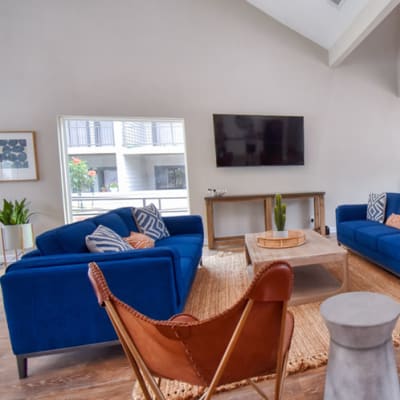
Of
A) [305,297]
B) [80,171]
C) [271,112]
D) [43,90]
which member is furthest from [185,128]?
[305,297]

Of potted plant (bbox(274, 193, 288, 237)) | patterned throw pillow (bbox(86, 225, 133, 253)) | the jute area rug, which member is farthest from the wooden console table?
patterned throw pillow (bbox(86, 225, 133, 253))

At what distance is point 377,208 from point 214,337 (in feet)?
10.3

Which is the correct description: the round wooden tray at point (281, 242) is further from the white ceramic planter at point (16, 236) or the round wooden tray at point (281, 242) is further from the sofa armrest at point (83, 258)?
the white ceramic planter at point (16, 236)

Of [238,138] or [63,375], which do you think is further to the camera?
[238,138]

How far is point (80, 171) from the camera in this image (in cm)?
391

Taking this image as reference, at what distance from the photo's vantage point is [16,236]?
3088 millimetres

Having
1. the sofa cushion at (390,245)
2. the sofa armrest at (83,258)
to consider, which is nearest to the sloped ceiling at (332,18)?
the sofa cushion at (390,245)

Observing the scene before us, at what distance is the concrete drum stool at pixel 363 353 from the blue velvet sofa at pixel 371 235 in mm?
1575

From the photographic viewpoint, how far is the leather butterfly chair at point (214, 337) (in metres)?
0.77

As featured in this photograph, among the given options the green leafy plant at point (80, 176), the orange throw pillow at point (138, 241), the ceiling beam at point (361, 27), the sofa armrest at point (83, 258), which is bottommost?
the orange throw pillow at point (138, 241)

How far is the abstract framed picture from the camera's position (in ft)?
11.4

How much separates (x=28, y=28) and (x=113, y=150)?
1.94m

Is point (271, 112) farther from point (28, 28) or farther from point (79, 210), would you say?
point (28, 28)

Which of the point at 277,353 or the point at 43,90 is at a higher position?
the point at 43,90
